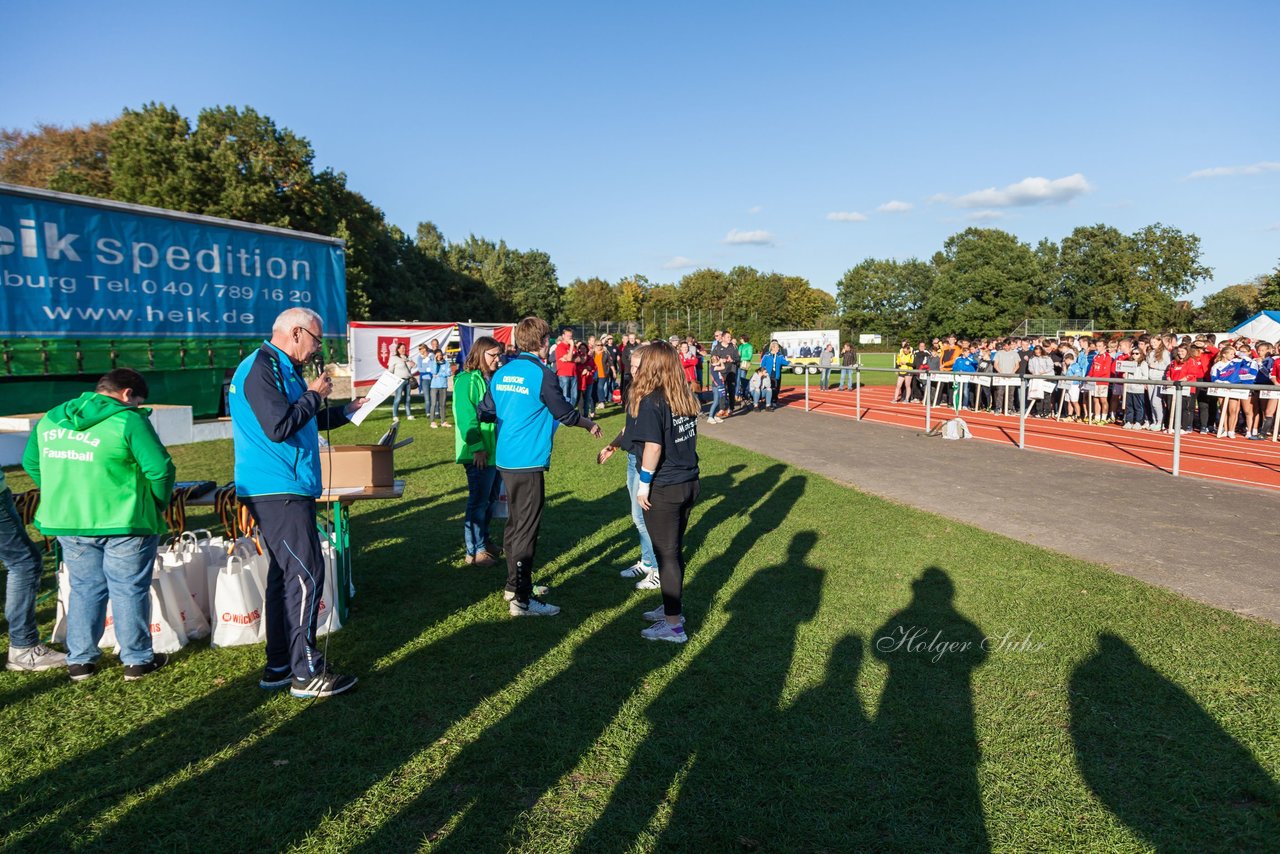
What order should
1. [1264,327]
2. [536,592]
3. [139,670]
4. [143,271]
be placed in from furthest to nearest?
→ [1264,327]
[143,271]
[536,592]
[139,670]

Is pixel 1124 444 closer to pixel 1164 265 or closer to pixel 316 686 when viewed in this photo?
pixel 316 686

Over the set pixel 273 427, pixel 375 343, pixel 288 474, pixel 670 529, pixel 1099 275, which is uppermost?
pixel 1099 275

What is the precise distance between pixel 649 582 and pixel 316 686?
2.60 metres

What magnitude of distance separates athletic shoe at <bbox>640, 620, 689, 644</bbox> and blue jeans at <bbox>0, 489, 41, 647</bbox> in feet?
11.6

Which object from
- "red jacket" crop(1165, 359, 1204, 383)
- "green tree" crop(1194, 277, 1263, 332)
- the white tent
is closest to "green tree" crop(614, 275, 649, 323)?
"green tree" crop(1194, 277, 1263, 332)

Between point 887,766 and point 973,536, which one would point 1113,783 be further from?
point 973,536

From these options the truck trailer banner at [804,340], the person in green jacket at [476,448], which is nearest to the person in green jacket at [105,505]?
the person in green jacket at [476,448]

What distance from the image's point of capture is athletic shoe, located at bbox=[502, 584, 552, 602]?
210 inches

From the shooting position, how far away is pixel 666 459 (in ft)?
15.7

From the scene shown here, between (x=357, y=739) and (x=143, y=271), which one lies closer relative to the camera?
(x=357, y=739)

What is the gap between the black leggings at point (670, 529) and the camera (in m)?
4.78

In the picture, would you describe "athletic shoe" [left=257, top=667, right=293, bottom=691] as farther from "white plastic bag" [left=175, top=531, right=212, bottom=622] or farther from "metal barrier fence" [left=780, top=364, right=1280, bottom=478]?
"metal barrier fence" [left=780, top=364, right=1280, bottom=478]

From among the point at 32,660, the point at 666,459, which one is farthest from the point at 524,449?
the point at 32,660

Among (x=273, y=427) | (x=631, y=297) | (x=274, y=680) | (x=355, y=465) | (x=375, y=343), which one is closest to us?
(x=273, y=427)
